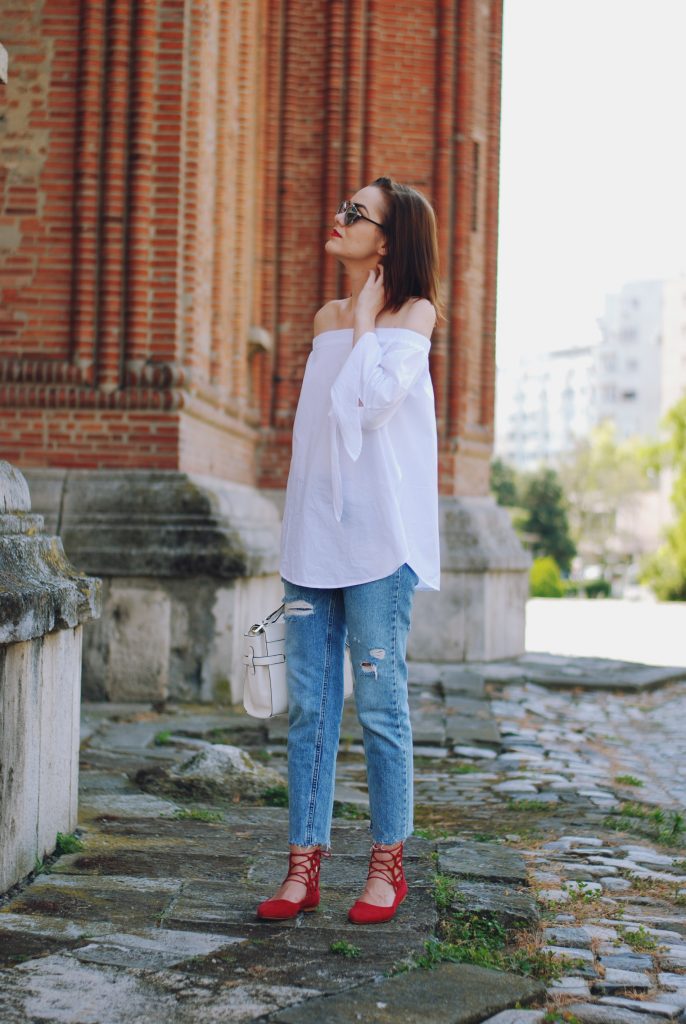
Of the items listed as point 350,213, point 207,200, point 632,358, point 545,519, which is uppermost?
point 632,358

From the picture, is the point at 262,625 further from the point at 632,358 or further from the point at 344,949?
the point at 632,358

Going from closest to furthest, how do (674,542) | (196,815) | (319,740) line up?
(319,740) → (196,815) → (674,542)

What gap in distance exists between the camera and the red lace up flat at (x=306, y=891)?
342cm

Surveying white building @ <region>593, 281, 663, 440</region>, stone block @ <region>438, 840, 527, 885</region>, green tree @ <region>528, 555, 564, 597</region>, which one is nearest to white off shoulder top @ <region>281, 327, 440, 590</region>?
stone block @ <region>438, 840, 527, 885</region>

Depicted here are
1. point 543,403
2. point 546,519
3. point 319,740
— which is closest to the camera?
point 319,740

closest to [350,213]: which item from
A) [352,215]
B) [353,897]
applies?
[352,215]

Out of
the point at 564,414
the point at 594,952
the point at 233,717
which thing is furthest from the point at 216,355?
the point at 564,414

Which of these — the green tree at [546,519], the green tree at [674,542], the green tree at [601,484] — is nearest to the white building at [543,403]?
the green tree at [601,484]

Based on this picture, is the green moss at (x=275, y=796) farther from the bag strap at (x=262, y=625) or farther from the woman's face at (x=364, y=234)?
the woman's face at (x=364, y=234)

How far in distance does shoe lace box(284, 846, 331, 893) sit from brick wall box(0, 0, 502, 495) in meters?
5.27

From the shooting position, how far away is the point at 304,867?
349 centimetres

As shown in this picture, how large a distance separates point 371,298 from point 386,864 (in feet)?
5.04

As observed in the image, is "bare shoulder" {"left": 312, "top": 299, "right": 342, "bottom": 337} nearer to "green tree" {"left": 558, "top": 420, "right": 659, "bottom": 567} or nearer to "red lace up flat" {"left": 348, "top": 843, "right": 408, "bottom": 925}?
"red lace up flat" {"left": 348, "top": 843, "right": 408, "bottom": 925}

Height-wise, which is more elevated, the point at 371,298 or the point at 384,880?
the point at 371,298
